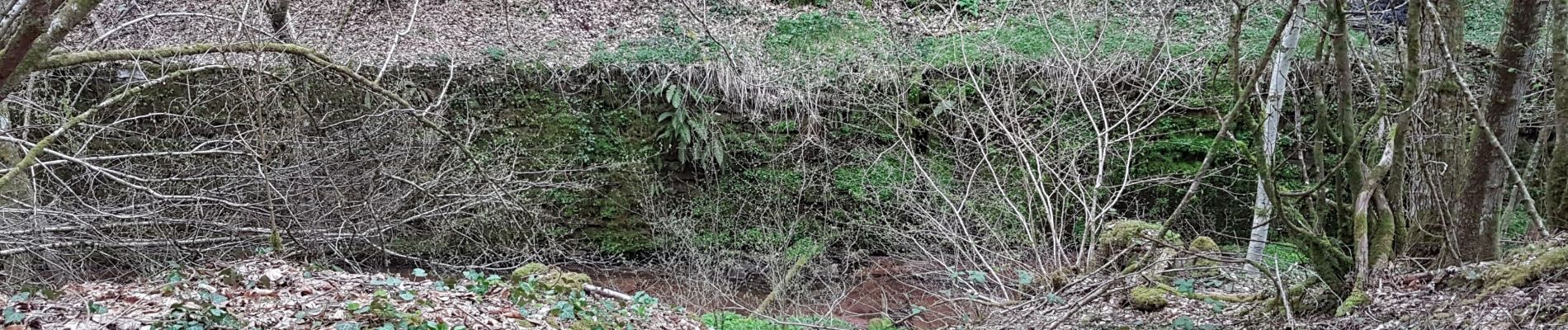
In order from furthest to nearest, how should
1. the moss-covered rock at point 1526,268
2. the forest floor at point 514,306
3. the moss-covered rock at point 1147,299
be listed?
1. the moss-covered rock at point 1147,299
2. the forest floor at point 514,306
3. the moss-covered rock at point 1526,268

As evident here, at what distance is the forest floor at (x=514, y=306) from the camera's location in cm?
332

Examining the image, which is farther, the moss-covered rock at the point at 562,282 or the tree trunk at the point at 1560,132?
the moss-covered rock at the point at 562,282

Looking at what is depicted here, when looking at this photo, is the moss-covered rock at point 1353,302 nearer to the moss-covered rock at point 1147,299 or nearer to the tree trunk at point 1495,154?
the tree trunk at point 1495,154

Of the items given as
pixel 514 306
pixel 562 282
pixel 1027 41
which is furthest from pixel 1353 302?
pixel 1027 41

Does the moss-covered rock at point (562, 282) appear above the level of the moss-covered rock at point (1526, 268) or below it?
below

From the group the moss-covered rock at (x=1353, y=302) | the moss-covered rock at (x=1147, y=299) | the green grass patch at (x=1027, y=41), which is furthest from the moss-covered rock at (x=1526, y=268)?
the green grass patch at (x=1027, y=41)

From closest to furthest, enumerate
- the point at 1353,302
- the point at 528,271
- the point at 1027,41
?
the point at 1353,302 → the point at 528,271 → the point at 1027,41

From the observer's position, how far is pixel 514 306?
15.6ft

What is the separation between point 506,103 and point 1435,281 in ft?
28.7

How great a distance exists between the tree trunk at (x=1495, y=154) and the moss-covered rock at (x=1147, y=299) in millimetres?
1412

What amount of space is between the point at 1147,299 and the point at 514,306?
3408 mm

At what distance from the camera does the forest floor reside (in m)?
3.32

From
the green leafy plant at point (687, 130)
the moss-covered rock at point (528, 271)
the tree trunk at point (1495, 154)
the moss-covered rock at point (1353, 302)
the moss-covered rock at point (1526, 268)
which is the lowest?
the green leafy plant at point (687, 130)

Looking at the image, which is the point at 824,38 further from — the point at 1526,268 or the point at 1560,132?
the point at 1526,268
